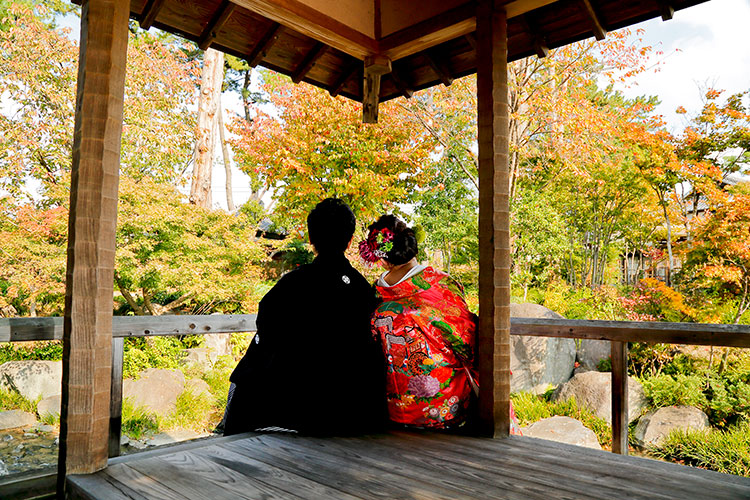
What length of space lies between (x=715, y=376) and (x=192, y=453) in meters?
5.44

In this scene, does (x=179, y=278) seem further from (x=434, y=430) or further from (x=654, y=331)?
(x=654, y=331)

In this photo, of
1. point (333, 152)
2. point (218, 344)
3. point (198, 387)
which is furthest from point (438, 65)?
point (218, 344)

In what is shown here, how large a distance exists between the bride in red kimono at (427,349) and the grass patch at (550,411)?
10.6ft

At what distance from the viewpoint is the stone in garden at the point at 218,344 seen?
729cm

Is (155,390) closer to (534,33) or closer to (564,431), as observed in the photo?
(564,431)

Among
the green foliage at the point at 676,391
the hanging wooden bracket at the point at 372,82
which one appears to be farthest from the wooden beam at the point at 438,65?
the green foliage at the point at 676,391

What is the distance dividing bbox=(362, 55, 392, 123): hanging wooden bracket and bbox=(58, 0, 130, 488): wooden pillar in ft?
5.13

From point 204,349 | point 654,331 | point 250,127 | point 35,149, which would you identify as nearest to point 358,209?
point 250,127

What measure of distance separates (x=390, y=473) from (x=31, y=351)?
6.83 metres

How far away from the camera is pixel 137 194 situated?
703cm

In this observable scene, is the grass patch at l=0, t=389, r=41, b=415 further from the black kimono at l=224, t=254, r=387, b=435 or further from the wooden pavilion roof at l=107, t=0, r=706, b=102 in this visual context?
the wooden pavilion roof at l=107, t=0, r=706, b=102

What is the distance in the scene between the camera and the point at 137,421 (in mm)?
5281

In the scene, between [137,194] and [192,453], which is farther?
[137,194]

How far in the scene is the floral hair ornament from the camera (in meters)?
2.46
